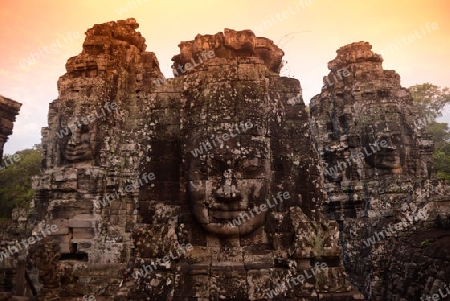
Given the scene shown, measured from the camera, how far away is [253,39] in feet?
19.2

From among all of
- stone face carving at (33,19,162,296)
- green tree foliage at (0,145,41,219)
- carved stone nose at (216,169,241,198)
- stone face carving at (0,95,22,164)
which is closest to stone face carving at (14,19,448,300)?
carved stone nose at (216,169,241,198)

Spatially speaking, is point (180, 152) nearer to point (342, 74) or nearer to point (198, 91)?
point (198, 91)

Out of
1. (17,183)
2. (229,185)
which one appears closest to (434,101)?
(229,185)

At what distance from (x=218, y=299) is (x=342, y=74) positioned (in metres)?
12.3

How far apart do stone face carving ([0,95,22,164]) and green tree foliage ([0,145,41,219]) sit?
16172 mm

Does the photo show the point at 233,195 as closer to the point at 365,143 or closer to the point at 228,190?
the point at 228,190

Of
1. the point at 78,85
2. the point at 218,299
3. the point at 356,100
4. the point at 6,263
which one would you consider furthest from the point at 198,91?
the point at 6,263

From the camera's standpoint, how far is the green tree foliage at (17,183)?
1075 inches

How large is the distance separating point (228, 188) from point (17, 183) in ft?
108

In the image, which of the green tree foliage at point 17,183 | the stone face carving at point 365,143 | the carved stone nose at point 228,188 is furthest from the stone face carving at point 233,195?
the green tree foliage at point 17,183

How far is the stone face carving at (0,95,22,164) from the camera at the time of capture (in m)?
12.5

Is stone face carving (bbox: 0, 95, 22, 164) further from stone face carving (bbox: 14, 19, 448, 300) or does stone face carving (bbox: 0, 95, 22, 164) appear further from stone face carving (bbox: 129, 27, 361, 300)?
stone face carving (bbox: 129, 27, 361, 300)

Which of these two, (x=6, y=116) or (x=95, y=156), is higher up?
(x=6, y=116)

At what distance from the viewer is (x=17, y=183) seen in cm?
3116
